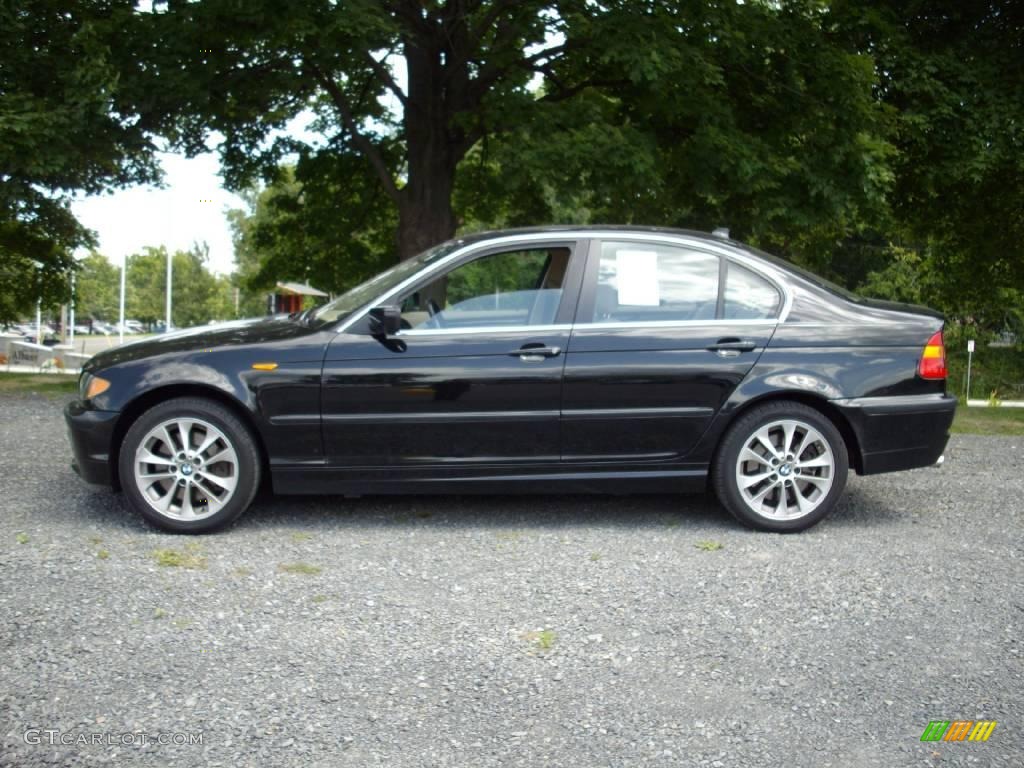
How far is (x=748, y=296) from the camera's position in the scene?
6.24 m

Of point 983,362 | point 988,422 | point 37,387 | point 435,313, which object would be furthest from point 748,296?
point 983,362

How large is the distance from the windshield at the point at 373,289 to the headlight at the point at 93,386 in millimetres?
1235

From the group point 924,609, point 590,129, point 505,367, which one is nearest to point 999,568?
point 924,609

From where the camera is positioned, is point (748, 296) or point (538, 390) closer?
point (538, 390)

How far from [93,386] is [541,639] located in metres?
3.14

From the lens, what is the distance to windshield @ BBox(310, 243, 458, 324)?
619 cm

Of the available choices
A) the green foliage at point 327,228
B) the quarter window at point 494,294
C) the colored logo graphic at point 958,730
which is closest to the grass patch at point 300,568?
→ the quarter window at point 494,294

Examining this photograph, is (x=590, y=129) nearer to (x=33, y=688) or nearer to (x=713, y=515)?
(x=713, y=515)

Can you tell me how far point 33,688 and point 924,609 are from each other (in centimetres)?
363

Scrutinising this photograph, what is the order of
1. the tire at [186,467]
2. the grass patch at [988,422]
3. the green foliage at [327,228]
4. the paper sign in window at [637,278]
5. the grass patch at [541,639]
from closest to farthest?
1. the grass patch at [541,639]
2. the tire at [186,467]
3. the paper sign in window at [637,278]
4. the grass patch at [988,422]
5. the green foliage at [327,228]

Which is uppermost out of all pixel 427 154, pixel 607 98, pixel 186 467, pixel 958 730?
pixel 607 98

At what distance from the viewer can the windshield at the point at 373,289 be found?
20.3 ft

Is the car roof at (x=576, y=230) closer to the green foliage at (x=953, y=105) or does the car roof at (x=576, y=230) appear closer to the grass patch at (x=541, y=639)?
the grass patch at (x=541, y=639)

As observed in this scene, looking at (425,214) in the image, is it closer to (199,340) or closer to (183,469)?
(199,340)
